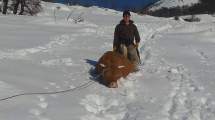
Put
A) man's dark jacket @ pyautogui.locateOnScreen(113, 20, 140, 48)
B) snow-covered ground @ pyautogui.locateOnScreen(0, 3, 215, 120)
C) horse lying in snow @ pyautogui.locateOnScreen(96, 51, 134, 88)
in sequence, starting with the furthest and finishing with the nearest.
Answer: man's dark jacket @ pyautogui.locateOnScreen(113, 20, 140, 48) < horse lying in snow @ pyautogui.locateOnScreen(96, 51, 134, 88) < snow-covered ground @ pyautogui.locateOnScreen(0, 3, 215, 120)

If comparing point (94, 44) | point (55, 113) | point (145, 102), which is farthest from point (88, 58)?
point (55, 113)

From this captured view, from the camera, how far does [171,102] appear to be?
1127 centimetres

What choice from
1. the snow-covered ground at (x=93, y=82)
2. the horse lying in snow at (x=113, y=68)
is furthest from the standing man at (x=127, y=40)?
the horse lying in snow at (x=113, y=68)

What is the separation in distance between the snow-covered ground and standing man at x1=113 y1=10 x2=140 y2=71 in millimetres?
527

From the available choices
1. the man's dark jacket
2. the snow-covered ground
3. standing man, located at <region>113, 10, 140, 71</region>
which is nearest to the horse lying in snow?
the snow-covered ground

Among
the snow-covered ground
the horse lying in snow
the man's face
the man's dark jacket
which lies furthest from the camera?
the man's dark jacket

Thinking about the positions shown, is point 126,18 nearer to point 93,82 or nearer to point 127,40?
point 127,40

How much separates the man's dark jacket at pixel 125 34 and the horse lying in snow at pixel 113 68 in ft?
3.48

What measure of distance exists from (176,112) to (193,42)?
13.4 meters

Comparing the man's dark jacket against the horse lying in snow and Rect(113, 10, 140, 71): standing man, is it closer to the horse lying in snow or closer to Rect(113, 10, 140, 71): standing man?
Rect(113, 10, 140, 71): standing man

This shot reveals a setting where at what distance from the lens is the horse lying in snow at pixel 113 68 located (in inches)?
490

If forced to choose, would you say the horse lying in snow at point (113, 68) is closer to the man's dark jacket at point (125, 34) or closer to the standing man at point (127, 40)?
the standing man at point (127, 40)

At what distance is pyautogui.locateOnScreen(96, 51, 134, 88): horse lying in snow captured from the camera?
40.8 ft

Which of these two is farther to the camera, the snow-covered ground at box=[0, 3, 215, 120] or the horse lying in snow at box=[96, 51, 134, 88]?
the horse lying in snow at box=[96, 51, 134, 88]
